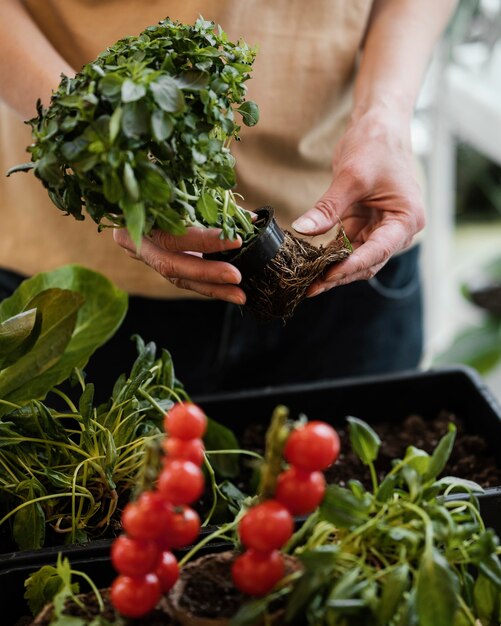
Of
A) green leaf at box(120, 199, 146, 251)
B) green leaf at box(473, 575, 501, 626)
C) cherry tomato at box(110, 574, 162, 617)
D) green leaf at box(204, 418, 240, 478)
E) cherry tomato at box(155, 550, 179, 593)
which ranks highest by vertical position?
green leaf at box(120, 199, 146, 251)

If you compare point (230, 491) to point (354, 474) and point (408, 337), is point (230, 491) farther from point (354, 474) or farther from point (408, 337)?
point (408, 337)

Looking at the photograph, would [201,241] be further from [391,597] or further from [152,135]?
[391,597]

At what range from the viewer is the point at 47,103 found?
92 centimetres

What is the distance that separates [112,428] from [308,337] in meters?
0.47

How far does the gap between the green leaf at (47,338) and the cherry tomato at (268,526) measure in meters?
0.33

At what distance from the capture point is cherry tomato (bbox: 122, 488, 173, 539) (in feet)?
1.74

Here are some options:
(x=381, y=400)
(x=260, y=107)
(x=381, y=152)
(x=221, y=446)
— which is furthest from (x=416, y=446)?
(x=260, y=107)

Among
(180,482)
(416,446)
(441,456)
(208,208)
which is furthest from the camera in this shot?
(416,446)

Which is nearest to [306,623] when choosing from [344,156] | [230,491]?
[230,491]

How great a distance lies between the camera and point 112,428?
84 centimetres

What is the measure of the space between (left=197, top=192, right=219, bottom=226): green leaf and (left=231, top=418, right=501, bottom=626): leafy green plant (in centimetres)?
23

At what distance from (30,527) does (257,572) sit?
30cm

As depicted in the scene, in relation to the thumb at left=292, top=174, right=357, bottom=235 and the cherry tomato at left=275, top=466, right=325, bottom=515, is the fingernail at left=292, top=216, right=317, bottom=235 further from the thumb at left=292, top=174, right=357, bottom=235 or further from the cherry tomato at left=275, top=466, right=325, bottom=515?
the cherry tomato at left=275, top=466, right=325, bottom=515

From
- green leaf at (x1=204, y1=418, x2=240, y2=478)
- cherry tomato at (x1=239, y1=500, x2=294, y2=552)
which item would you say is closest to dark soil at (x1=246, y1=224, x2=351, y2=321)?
green leaf at (x1=204, y1=418, x2=240, y2=478)
